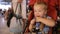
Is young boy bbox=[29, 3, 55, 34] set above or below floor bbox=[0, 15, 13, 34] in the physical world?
above

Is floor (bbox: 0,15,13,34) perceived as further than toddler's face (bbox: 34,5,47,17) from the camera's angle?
Yes

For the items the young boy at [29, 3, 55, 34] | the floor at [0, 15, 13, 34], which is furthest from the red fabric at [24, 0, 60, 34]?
the floor at [0, 15, 13, 34]

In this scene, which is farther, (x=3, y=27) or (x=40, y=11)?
(x=3, y=27)

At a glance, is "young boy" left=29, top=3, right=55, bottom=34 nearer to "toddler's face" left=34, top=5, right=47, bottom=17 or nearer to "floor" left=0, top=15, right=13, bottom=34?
"toddler's face" left=34, top=5, right=47, bottom=17

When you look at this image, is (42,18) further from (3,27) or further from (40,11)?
(3,27)

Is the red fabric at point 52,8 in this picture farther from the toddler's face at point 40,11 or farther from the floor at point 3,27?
the floor at point 3,27

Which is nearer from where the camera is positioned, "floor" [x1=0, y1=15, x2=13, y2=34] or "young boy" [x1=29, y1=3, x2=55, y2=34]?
"young boy" [x1=29, y1=3, x2=55, y2=34]

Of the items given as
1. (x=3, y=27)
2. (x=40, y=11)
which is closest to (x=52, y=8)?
(x=40, y=11)

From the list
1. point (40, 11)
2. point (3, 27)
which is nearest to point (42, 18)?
point (40, 11)

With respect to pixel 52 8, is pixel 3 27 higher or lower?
lower

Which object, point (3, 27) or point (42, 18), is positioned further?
point (3, 27)

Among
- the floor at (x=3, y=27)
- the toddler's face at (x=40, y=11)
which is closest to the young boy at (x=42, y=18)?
the toddler's face at (x=40, y=11)

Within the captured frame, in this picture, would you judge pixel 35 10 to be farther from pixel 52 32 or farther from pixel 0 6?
pixel 0 6

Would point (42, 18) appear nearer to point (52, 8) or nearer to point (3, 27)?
point (52, 8)
